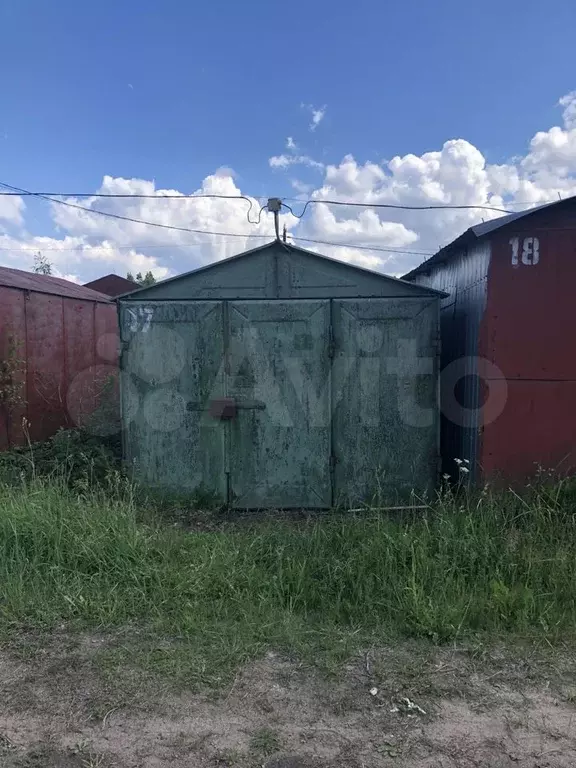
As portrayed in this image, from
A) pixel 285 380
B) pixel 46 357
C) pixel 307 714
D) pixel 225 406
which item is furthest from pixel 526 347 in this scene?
pixel 46 357

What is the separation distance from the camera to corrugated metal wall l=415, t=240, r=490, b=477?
5.28 metres

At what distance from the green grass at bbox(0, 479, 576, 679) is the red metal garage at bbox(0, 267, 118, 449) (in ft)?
10.7

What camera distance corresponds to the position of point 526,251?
5016 mm

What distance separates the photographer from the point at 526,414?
5.12 m

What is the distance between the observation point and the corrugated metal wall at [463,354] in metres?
5.28

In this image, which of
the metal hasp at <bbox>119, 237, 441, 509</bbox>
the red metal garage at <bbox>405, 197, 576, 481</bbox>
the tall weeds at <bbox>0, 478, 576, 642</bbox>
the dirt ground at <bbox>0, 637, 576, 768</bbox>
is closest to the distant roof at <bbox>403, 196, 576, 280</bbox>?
the red metal garage at <bbox>405, 197, 576, 481</bbox>

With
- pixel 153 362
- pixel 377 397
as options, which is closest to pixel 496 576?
pixel 377 397

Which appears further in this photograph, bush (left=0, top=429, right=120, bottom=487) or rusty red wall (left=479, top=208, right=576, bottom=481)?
bush (left=0, top=429, right=120, bottom=487)

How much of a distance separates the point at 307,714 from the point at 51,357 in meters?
7.33

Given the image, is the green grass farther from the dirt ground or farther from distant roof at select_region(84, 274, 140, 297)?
distant roof at select_region(84, 274, 140, 297)

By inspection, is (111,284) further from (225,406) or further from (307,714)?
(307,714)

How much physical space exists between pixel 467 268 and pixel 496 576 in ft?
10.7

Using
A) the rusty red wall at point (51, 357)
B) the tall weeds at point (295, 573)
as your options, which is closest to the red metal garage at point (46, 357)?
the rusty red wall at point (51, 357)

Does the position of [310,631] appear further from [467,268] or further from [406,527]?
[467,268]
